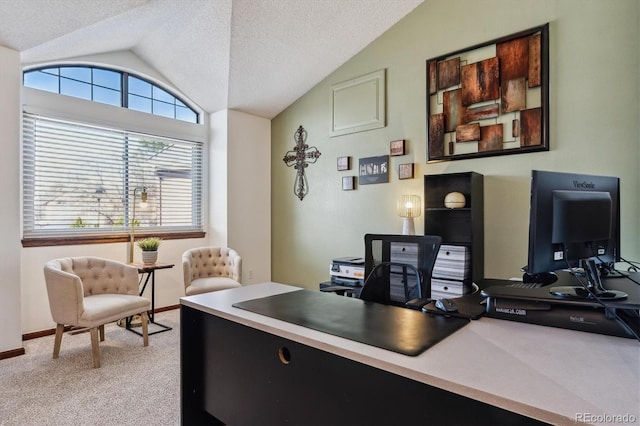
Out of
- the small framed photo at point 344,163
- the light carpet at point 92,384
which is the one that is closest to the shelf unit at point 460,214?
the small framed photo at point 344,163

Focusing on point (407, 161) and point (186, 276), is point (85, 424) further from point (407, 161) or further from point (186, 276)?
point (407, 161)

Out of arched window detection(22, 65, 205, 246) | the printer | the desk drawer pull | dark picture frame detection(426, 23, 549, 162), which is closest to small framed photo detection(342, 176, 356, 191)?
the printer

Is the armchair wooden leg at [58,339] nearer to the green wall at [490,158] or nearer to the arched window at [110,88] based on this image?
the arched window at [110,88]

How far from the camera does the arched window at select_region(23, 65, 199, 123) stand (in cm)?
372

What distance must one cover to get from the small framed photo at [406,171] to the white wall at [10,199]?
3567 mm

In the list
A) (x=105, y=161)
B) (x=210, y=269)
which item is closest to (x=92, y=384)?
(x=210, y=269)

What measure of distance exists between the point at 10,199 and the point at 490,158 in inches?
167

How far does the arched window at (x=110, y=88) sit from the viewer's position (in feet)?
12.2

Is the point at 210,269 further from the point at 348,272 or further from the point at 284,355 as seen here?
the point at 284,355

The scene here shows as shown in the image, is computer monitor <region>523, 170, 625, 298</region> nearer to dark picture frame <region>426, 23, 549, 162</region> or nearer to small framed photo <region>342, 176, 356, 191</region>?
dark picture frame <region>426, 23, 549, 162</region>

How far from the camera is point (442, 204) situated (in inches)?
136

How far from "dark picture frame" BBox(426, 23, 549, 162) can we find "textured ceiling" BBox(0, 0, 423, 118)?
95 cm

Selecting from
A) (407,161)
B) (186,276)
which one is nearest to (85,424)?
(186,276)

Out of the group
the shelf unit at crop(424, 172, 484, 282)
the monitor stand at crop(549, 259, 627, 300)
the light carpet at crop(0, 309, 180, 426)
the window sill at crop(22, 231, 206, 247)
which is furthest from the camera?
the window sill at crop(22, 231, 206, 247)
